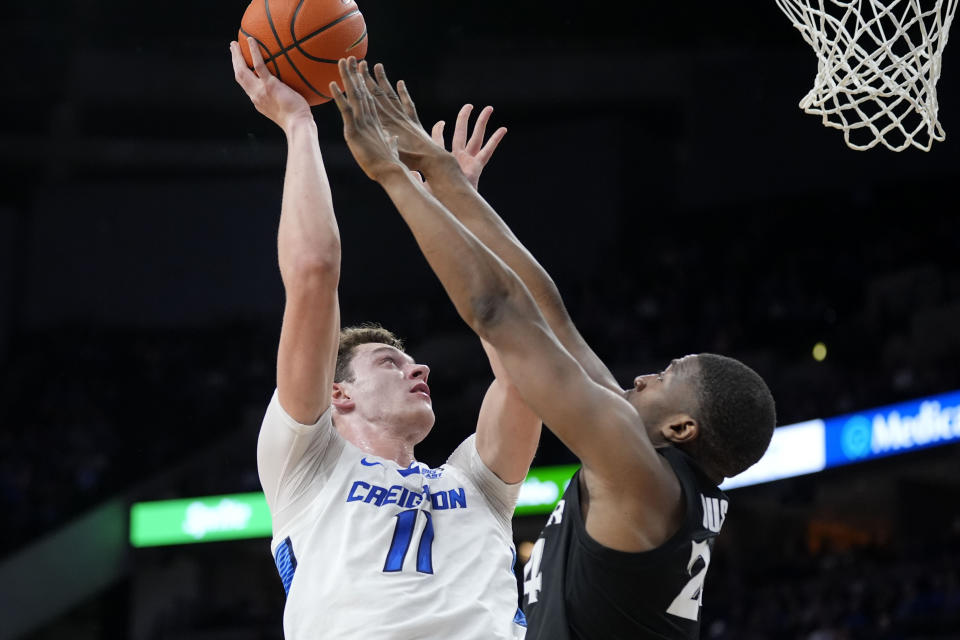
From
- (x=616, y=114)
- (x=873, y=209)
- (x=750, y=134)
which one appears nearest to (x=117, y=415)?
(x=616, y=114)

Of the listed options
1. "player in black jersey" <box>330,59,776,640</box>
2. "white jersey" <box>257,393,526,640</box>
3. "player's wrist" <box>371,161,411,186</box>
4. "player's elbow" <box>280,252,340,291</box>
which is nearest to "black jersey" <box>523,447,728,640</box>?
"player in black jersey" <box>330,59,776,640</box>

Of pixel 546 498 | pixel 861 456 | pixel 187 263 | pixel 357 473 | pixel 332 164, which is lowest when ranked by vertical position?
pixel 357 473

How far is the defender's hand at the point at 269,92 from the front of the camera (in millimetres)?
3037

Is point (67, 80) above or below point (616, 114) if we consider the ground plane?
below

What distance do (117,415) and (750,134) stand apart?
28.6ft

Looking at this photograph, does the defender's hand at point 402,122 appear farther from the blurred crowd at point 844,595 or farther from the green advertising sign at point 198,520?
the blurred crowd at point 844,595

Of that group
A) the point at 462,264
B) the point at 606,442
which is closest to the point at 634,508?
the point at 606,442

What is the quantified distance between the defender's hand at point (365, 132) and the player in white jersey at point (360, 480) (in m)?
0.43

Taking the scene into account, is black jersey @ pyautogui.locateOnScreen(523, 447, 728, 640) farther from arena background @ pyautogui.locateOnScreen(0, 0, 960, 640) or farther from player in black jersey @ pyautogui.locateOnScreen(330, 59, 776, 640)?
arena background @ pyautogui.locateOnScreen(0, 0, 960, 640)

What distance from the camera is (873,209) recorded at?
15109 millimetres

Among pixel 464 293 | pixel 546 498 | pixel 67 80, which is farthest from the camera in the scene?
pixel 67 80

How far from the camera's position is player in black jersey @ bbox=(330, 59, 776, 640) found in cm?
219

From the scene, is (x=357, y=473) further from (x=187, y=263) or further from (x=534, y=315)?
(x=187, y=263)

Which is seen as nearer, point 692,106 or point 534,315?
point 534,315
